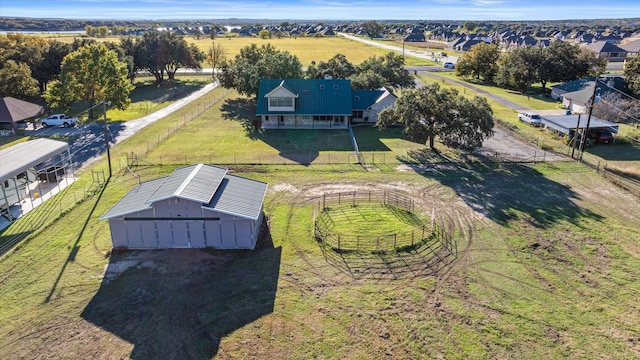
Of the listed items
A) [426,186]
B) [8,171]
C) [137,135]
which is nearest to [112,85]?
[137,135]

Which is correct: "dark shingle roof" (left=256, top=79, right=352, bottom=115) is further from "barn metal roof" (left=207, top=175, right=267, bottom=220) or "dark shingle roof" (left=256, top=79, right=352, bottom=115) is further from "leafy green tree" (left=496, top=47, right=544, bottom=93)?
"leafy green tree" (left=496, top=47, right=544, bottom=93)

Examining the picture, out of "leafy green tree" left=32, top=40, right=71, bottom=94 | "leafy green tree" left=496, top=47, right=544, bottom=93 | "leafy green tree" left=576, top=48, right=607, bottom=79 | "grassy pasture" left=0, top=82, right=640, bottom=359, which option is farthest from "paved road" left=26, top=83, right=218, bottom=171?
"leafy green tree" left=576, top=48, right=607, bottom=79

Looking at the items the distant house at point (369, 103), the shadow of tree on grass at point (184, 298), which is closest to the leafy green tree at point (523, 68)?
the distant house at point (369, 103)

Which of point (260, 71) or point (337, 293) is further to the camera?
point (260, 71)

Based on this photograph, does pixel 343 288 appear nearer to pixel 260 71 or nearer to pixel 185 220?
pixel 185 220

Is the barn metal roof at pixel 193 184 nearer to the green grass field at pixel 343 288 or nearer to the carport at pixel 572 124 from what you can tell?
the green grass field at pixel 343 288

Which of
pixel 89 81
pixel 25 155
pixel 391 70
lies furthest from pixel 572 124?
pixel 89 81
